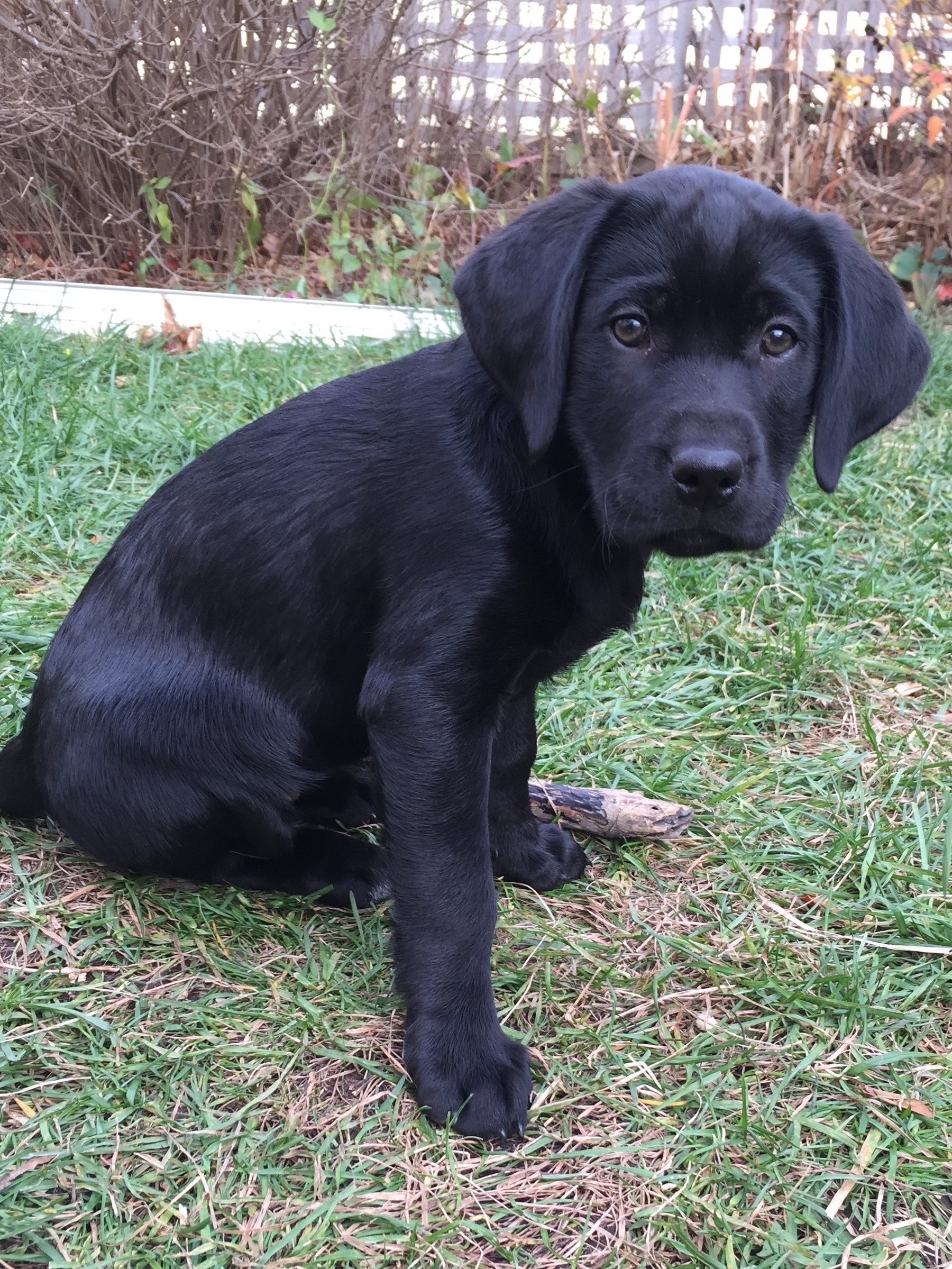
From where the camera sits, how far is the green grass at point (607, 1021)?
1671mm

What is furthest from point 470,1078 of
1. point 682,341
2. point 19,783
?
point 682,341

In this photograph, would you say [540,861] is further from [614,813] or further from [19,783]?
[19,783]

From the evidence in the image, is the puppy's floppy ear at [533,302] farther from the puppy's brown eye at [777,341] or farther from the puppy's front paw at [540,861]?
the puppy's front paw at [540,861]

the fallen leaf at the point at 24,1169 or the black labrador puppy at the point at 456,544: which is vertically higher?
the black labrador puppy at the point at 456,544

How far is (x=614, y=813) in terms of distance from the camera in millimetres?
2613

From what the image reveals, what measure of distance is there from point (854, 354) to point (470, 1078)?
144 cm

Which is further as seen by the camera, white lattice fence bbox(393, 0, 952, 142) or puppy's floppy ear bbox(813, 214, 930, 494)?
white lattice fence bbox(393, 0, 952, 142)

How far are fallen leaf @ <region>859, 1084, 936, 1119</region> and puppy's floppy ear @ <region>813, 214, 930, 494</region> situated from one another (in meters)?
1.06

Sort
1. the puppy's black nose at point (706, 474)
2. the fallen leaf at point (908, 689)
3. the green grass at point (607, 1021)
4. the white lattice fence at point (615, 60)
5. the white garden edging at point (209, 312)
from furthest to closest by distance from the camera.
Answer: the white lattice fence at point (615, 60) < the white garden edging at point (209, 312) < the fallen leaf at point (908, 689) < the puppy's black nose at point (706, 474) < the green grass at point (607, 1021)

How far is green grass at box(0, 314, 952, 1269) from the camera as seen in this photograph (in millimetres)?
1671

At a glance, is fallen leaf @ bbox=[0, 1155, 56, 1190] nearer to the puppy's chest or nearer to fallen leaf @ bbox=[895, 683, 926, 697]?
the puppy's chest

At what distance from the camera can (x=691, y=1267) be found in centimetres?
160

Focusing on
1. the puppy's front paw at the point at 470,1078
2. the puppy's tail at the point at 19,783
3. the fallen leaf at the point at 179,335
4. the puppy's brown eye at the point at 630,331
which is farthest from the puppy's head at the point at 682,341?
the fallen leaf at the point at 179,335

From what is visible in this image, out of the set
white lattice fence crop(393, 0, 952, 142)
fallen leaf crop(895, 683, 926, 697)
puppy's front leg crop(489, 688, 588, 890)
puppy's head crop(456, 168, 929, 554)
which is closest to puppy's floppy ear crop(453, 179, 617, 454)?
puppy's head crop(456, 168, 929, 554)
